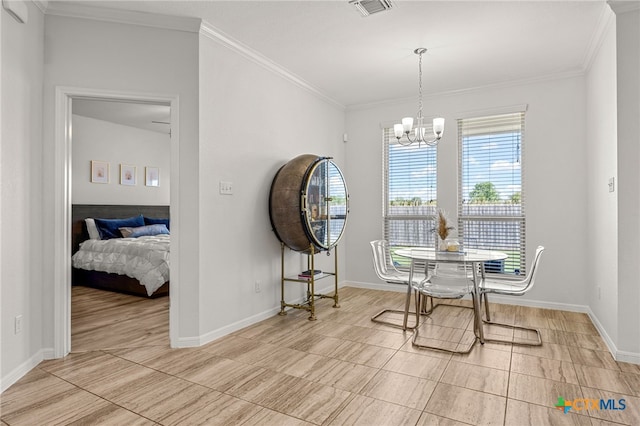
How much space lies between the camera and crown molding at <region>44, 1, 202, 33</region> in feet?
9.07

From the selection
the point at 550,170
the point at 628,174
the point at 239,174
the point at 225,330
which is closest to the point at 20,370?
the point at 225,330

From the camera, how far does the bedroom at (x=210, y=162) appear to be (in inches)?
102

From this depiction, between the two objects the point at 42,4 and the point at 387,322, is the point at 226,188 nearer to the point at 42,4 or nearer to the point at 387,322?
the point at 42,4

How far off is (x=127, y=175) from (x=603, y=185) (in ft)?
22.2

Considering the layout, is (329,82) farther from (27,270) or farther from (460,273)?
(27,270)

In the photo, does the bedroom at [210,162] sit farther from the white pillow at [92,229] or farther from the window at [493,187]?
the white pillow at [92,229]

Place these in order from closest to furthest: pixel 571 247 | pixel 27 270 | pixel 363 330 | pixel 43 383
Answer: pixel 43 383
pixel 27 270
pixel 363 330
pixel 571 247

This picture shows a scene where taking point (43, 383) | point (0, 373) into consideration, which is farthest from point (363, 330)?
point (0, 373)

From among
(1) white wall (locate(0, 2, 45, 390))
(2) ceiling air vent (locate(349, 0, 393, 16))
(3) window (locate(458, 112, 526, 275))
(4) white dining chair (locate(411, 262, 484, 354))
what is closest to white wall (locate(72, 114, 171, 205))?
(1) white wall (locate(0, 2, 45, 390))

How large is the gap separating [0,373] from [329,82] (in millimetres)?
3946

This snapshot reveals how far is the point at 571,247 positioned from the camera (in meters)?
4.11

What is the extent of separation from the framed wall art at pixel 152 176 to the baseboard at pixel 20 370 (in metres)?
4.63

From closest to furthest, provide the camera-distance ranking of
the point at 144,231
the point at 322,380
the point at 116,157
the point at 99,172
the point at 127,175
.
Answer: the point at 322,380, the point at 144,231, the point at 99,172, the point at 116,157, the point at 127,175

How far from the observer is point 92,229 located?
578 centimetres
